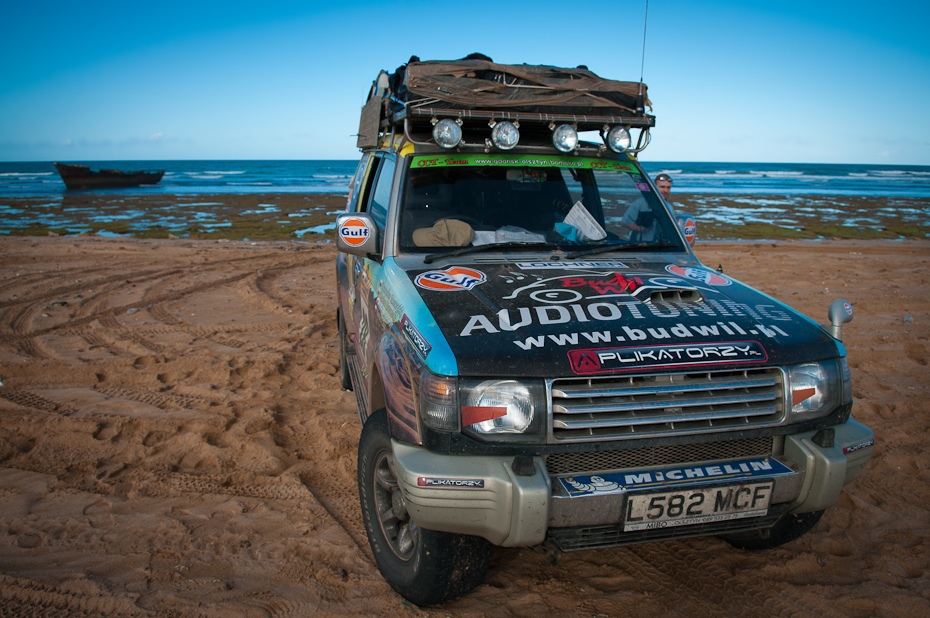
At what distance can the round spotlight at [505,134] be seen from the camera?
3844mm

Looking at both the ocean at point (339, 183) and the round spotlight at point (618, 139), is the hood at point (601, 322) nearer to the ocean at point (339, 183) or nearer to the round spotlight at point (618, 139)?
the round spotlight at point (618, 139)

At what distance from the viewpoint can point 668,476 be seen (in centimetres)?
259

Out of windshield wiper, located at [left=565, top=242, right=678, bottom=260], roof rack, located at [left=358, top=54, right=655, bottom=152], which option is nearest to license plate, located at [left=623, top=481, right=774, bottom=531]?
windshield wiper, located at [left=565, top=242, right=678, bottom=260]

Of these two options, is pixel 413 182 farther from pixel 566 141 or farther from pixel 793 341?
pixel 793 341

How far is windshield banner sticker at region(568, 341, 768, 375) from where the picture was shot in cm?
251

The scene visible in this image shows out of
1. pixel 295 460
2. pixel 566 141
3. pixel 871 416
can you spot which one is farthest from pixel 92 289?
pixel 871 416

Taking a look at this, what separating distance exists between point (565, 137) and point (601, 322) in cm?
161

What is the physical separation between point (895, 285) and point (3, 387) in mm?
11463

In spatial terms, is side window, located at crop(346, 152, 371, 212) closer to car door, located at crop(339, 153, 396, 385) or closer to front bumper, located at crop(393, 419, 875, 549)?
car door, located at crop(339, 153, 396, 385)

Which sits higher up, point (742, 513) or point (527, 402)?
point (527, 402)

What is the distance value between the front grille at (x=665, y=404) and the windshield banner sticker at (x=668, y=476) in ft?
0.51

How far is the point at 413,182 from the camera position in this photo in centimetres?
386

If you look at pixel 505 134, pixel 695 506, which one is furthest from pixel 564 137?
pixel 695 506

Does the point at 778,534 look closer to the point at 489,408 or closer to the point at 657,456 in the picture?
the point at 657,456
